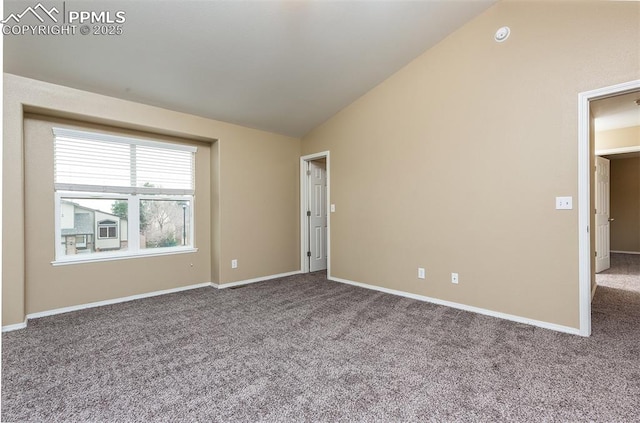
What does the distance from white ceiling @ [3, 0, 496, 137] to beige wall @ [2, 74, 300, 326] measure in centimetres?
19

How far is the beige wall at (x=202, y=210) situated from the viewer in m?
3.16

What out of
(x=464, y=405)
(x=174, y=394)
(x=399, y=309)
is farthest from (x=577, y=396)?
(x=174, y=394)

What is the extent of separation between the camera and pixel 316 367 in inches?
96.9

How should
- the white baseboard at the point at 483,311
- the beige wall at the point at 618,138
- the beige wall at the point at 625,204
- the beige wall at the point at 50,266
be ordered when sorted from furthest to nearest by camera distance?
1. the beige wall at the point at 625,204
2. the beige wall at the point at 618,138
3. the beige wall at the point at 50,266
4. the white baseboard at the point at 483,311

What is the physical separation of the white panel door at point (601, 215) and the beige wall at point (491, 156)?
2907 mm

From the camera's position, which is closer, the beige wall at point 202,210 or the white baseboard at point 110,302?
the beige wall at point 202,210

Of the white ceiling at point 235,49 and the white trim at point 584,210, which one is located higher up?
the white ceiling at point 235,49

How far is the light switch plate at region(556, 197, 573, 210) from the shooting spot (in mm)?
2989

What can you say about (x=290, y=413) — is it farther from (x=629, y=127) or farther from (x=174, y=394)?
(x=629, y=127)

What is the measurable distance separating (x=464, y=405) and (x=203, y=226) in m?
3.80

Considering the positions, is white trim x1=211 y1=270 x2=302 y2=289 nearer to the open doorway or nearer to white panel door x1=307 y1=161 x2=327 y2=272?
the open doorway

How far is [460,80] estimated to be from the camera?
3.64 m
